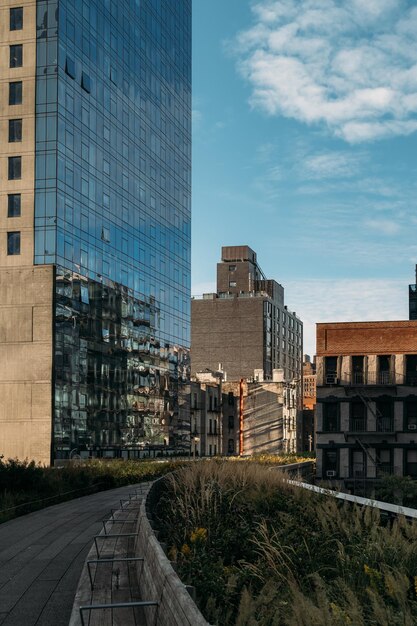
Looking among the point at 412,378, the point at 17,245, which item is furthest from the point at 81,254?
the point at 412,378

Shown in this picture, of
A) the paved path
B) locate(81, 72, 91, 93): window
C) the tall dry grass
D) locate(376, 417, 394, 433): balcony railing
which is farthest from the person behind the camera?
locate(81, 72, 91, 93): window

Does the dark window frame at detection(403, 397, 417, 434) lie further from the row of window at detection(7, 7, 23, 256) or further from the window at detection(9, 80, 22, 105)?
the window at detection(9, 80, 22, 105)

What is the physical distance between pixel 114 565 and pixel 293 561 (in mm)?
3393

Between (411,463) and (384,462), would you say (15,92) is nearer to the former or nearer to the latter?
(384,462)

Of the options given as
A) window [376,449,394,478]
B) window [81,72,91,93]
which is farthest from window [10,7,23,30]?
window [376,449,394,478]

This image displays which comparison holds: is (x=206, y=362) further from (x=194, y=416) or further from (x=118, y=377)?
(x=118, y=377)

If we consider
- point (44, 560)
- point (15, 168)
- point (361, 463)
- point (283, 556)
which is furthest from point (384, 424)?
point (283, 556)

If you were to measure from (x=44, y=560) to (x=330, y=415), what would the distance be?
5306cm

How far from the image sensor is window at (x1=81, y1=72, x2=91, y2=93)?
2982 inches

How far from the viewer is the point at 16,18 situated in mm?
72625

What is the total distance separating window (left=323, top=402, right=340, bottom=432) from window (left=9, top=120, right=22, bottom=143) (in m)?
34.0

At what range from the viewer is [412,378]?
69.5m

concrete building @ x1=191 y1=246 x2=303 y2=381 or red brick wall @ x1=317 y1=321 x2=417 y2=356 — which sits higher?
concrete building @ x1=191 y1=246 x2=303 y2=381

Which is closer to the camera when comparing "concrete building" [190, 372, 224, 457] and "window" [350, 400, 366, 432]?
"window" [350, 400, 366, 432]
